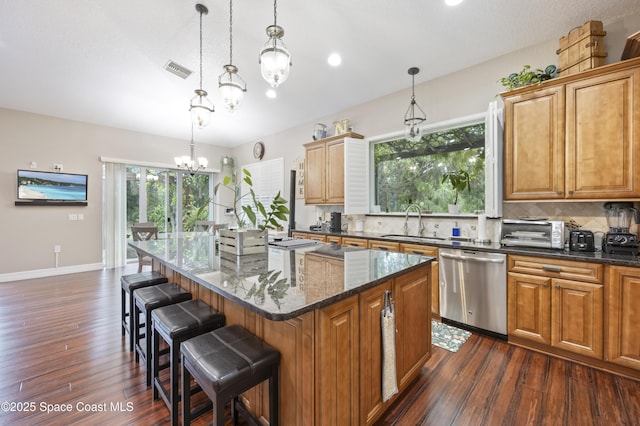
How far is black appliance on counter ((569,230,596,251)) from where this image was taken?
2350 mm

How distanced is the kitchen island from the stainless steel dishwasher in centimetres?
100

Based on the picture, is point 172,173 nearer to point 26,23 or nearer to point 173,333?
point 26,23

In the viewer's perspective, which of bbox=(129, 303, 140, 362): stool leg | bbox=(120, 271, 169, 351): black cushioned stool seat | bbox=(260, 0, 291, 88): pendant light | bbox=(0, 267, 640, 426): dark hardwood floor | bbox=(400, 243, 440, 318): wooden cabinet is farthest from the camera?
bbox=(400, 243, 440, 318): wooden cabinet

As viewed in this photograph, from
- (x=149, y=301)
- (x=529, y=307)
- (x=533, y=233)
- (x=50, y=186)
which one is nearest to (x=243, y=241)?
(x=149, y=301)

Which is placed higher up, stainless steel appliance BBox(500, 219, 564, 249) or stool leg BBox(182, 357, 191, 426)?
stainless steel appliance BBox(500, 219, 564, 249)

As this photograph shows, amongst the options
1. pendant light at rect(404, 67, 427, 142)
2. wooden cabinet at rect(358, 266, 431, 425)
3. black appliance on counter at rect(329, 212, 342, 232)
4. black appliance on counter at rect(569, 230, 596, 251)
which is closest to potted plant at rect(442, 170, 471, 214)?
pendant light at rect(404, 67, 427, 142)

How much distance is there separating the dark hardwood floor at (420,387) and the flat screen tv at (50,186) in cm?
327

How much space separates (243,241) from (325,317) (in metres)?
1.14

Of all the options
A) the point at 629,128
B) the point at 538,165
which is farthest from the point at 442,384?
the point at 629,128

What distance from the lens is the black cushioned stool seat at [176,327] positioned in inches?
59.4

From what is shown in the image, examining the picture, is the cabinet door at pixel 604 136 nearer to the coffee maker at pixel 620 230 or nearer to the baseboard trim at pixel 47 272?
the coffee maker at pixel 620 230

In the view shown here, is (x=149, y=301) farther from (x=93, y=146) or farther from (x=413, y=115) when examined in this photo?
(x=93, y=146)

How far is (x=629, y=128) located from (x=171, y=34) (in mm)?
4623

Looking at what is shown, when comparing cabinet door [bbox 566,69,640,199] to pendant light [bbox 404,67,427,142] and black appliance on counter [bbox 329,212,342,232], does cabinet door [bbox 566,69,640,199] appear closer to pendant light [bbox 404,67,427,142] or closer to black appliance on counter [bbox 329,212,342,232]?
pendant light [bbox 404,67,427,142]
